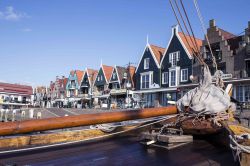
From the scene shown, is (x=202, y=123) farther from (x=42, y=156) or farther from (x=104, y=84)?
(x=104, y=84)

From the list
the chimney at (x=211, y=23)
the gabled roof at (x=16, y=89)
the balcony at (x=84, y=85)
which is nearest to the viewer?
the chimney at (x=211, y=23)

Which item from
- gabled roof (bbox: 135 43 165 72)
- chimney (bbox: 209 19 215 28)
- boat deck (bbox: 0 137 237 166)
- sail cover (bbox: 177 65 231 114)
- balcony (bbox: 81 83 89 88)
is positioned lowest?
boat deck (bbox: 0 137 237 166)

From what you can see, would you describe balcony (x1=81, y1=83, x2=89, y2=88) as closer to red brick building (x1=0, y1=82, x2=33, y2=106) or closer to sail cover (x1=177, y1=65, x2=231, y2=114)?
red brick building (x1=0, y1=82, x2=33, y2=106)

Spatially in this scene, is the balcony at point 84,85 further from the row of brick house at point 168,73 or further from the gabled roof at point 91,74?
the gabled roof at point 91,74

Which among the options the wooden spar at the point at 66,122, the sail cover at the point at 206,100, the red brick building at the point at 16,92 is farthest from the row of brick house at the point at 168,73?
the wooden spar at the point at 66,122

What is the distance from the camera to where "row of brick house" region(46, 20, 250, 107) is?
26.7 meters

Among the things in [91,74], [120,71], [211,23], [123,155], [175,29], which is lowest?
[123,155]

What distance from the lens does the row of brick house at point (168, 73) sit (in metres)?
26.7

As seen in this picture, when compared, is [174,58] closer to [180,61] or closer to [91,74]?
[180,61]

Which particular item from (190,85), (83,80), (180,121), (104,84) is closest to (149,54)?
(190,85)

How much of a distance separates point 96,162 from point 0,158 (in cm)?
109

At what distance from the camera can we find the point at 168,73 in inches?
1369

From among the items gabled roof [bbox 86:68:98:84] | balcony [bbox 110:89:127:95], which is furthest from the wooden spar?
gabled roof [bbox 86:68:98:84]

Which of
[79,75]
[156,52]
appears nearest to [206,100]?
[156,52]
